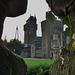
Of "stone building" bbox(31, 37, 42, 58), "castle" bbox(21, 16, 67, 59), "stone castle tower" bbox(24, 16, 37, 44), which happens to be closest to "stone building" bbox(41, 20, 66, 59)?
"castle" bbox(21, 16, 67, 59)

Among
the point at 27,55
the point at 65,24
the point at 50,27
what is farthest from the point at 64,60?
the point at 27,55

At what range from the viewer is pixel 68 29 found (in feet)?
3.13

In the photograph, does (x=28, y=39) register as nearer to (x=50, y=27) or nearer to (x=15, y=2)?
(x=50, y=27)

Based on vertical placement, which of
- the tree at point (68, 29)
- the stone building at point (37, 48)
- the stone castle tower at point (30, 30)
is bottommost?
the stone building at point (37, 48)

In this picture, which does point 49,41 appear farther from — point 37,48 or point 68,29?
point 68,29

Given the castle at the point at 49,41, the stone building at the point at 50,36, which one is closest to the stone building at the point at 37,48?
the castle at the point at 49,41

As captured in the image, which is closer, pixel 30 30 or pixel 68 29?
pixel 68 29

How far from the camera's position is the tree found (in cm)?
86

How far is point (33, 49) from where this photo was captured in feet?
108

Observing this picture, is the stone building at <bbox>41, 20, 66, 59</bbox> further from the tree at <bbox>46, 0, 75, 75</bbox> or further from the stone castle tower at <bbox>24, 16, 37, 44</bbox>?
the tree at <bbox>46, 0, 75, 75</bbox>

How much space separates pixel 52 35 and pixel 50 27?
1.96 meters

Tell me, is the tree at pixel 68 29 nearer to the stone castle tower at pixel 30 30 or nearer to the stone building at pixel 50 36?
the stone building at pixel 50 36

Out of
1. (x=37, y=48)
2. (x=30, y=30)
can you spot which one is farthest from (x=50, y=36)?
(x=30, y=30)

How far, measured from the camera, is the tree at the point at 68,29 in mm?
865
